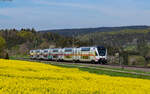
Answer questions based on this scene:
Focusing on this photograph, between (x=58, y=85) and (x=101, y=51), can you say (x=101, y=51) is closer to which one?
(x=101, y=51)

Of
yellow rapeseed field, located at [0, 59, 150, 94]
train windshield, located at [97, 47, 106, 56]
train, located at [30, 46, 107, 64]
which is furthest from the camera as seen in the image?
train, located at [30, 46, 107, 64]

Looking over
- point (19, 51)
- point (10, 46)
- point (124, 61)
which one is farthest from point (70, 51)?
point (10, 46)

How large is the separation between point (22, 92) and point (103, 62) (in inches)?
2273

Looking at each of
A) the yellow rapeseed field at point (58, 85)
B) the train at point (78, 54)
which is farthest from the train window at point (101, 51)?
the yellow rapeseed field at point (58, 85)

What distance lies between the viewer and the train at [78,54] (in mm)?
66500

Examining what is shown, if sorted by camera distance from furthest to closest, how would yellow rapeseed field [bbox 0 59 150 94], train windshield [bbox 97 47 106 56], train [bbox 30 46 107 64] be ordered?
train [bbox 30 46 107 64]
train windshield [bbox 97 47 106 56]
yellow rapeseed field [bbox 0 59 150 94]

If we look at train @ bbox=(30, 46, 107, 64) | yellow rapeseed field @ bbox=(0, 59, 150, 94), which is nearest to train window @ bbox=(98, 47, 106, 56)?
train @ bbox=(30, 46, 107, 64)

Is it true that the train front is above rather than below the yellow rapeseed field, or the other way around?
above

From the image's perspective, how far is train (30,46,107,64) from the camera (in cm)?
6650

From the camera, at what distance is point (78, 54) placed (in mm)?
74812

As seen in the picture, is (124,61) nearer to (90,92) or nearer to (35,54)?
(35,54)

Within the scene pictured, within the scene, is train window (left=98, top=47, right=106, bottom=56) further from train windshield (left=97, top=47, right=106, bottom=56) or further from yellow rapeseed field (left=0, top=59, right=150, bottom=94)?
yellow rapeseed field (left=0, top=59, right=150, bottom=94)

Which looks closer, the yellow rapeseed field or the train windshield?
the yellow rapeseed field

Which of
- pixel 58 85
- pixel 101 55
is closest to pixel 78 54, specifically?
pixel 101 55
